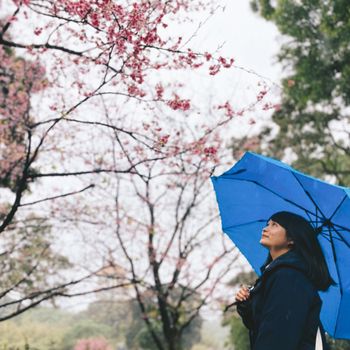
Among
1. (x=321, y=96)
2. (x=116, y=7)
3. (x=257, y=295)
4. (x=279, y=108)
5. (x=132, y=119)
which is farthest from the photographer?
(x=279, y=108)

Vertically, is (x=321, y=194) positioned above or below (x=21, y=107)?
below

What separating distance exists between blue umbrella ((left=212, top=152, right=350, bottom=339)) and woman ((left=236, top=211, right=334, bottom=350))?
11.2 inches

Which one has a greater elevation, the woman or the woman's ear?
the woman's ear

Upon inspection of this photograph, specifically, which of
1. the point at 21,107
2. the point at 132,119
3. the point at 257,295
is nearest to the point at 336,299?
the point at 257,295

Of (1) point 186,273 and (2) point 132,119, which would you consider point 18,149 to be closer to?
(2) point 132,119

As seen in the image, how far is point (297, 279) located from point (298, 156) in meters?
13.3

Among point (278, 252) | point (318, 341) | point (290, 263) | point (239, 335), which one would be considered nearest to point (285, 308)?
point (290, 263)

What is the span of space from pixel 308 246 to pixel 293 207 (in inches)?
24.3

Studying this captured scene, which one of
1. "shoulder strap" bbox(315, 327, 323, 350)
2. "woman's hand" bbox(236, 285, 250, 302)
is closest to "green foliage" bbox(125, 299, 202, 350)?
"woman's hand" bbox(236, 285, 250, 302)

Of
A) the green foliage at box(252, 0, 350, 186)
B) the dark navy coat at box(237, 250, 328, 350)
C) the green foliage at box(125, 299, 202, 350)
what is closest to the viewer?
the dark navy coat at box(237, 250, 328, 350)

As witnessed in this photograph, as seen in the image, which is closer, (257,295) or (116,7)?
(257,295)

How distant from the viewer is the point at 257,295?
1.97 metres

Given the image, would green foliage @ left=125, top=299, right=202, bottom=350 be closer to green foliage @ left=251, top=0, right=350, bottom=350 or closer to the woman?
green foliage @ left=251, top=0, right=350, bottom=350

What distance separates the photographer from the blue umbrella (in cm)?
A: 244
